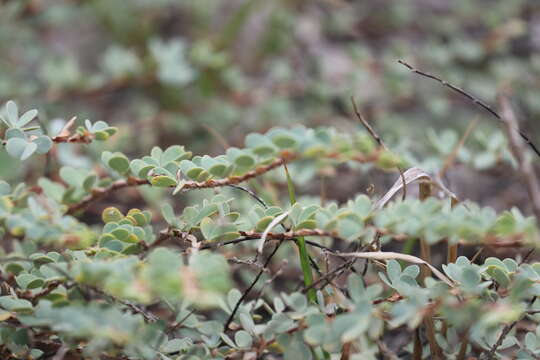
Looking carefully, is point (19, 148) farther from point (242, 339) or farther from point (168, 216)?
point (242, 339)

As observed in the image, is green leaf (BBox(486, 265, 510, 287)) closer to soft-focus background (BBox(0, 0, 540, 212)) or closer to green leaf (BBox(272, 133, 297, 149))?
green leaf (BBox(272, 133, 297, 149))

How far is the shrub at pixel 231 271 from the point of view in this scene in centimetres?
59

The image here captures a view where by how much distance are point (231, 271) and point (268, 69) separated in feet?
4.49

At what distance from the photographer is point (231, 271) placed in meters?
0.72

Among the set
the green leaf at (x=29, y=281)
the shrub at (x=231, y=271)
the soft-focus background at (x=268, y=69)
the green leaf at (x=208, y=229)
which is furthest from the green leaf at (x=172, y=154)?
the soft-focus background at (x=268, y=69)

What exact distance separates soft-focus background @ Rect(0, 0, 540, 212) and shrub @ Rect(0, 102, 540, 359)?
2.57ft

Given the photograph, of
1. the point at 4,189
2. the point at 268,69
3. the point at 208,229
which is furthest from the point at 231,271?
the point at 268,69

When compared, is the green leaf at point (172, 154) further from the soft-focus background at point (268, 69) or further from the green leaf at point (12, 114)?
the soft-focus background at point (268, 69)

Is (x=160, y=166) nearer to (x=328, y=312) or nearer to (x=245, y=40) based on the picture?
(x=328, y=312)

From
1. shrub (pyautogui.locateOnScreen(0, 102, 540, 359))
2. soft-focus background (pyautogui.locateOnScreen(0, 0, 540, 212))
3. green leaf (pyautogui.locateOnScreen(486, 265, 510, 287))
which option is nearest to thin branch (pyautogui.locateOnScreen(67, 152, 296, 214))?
shrub (pyautogui.locateOnScreen(0, 102, 540, 359))

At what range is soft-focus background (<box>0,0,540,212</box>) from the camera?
169cm

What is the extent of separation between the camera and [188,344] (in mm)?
731

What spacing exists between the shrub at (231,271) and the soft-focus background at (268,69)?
78cm

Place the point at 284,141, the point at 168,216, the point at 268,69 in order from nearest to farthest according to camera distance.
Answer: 1. the point at 284,141
2. the point at 168,216
3. the point at 268,69
